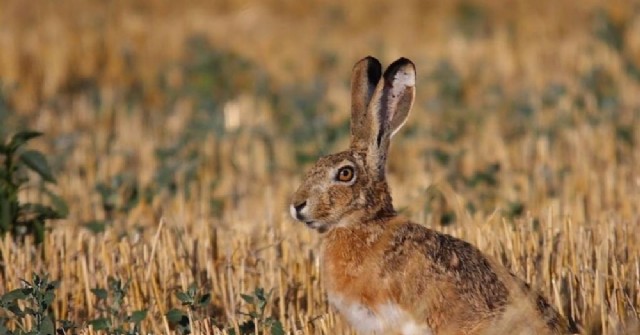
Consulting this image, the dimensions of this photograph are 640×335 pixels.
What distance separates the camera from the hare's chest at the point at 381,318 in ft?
14.2

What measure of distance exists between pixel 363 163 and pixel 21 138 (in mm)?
2054

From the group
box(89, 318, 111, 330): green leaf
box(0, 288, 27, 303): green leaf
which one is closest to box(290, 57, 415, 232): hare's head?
box(89, 318, 111, 330): green leaf

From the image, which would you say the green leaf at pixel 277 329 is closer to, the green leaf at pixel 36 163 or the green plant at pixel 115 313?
the green plant at pixel 115 313

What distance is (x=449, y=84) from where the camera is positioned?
11.0 meters

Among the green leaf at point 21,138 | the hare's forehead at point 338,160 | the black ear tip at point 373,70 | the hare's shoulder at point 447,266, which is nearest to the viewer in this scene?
the hare's shoulder at point 447,266

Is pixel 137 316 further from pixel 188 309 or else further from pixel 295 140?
pixel 295 140

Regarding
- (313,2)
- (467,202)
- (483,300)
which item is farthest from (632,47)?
(483,300)

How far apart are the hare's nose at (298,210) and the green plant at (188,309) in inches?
25.3

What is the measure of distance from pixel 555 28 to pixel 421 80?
12.4 ft

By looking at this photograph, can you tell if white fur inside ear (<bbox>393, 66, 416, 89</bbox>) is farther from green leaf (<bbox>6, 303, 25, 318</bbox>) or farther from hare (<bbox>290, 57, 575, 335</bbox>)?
green leaf (<bbox>6, 303, 25, 318</bbox>)

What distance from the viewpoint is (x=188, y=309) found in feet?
16.4

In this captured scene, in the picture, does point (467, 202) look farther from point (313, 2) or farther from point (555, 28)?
point (313, 2)

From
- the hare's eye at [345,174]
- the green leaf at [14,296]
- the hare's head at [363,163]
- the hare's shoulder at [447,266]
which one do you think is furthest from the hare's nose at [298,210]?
the green leaf at [14,296]

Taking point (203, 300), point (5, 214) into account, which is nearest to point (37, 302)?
point (203, 300)
